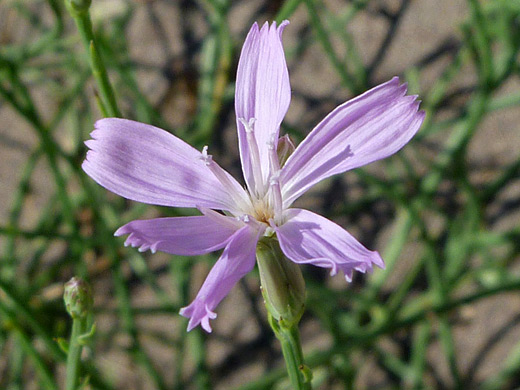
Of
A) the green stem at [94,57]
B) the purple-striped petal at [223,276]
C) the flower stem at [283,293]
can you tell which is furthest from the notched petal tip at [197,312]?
the green stem at [94,57]

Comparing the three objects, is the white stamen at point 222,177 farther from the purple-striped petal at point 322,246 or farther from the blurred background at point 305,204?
the blurred background at point 305,204

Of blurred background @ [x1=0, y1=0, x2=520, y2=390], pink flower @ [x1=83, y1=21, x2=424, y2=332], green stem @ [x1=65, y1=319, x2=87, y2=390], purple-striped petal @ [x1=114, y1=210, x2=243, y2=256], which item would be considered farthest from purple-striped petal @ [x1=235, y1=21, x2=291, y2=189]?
blurred background @ [x1=0, y1=0, x2=520, y2=390]

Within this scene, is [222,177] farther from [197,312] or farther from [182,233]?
[197,312]

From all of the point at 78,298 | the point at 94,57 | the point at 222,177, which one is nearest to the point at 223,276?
the point at 222,177

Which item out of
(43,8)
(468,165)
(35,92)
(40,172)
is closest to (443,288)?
(468,165)

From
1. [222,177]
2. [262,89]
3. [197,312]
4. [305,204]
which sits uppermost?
[305,204]
